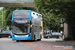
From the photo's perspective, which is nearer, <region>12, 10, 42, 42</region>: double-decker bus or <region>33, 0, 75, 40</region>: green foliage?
<region>33, 0, 75, 40</region>: green foliage

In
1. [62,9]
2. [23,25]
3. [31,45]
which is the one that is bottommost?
[31,45]

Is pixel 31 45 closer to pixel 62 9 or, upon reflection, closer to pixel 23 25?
pixel 23 25

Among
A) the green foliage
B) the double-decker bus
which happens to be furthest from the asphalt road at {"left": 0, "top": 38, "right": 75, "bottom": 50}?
the green foliage

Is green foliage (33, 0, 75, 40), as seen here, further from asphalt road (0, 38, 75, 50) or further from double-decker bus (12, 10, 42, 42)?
asphalt road (0, 38, 75, 50)

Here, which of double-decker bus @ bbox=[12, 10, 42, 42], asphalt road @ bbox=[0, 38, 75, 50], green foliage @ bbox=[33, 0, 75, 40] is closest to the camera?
asphalt road @ bbox=[0, 38, 75, 50]

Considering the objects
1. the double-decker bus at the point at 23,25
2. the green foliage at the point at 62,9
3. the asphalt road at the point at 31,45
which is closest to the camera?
the asphalt road at the point at 31,45

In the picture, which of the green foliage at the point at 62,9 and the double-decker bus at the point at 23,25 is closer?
the green foliage at the point at 62,9

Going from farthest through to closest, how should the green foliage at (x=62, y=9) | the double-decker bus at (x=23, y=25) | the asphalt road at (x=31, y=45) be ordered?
the double-decker bus at (x=23, y=25), the green foliage at (x=62, y=9), the asphalt road at (x=31, y=45)

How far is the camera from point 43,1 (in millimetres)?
27609

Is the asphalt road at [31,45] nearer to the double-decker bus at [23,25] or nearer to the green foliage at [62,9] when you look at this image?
the double-decker bus at [23,25]

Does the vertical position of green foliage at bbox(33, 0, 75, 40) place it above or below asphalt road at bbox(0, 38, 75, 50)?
above

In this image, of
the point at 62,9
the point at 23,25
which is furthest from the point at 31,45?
the point at 62,9

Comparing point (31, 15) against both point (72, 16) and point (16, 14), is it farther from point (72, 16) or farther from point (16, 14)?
A: point (72, 16)

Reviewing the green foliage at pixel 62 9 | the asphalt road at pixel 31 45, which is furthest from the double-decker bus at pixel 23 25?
the asphalt road at pixel 31 45
